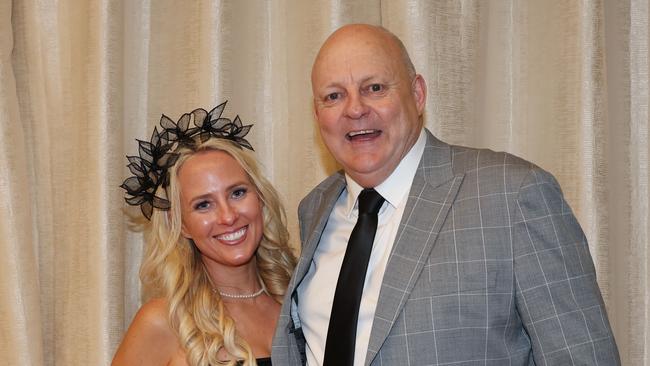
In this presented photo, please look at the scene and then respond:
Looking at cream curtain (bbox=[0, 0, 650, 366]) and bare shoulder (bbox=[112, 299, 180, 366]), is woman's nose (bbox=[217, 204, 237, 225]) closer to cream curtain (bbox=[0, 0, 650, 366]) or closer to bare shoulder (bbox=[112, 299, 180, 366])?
bare shoulder (bbox=[112, 299, 180, 366])

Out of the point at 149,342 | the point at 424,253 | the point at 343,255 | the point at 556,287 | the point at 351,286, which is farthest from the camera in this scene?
the point at 149,342

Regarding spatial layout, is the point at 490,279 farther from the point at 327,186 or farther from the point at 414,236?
the point at 327,186

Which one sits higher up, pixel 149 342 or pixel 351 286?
pixel 351 286

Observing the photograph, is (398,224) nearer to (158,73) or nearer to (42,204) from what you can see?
(158,73)

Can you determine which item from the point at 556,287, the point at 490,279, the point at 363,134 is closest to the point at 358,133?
the point at 363,134

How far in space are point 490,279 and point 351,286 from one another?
338 mm

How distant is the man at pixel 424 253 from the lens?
152 cm

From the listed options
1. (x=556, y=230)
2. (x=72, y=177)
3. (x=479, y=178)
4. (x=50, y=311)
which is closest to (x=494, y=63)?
(x=479, y=178)

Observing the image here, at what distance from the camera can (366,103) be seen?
5.83 ft

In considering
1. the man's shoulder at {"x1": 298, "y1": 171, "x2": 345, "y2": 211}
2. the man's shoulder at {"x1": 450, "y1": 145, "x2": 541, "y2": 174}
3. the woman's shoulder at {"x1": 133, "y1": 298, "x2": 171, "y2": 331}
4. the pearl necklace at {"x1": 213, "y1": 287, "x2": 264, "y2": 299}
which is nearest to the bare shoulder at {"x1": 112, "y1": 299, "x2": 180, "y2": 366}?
the woman's shoulder at {"x1": 133, "y1": 298, "x2": 171, "y2": 331}

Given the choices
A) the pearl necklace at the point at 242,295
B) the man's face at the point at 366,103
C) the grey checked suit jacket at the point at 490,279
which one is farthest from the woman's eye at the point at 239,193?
the grey checked suit jacket at the point at 490,279

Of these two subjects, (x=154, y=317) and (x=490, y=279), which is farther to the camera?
(x=154, y=317)

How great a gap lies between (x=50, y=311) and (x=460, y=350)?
1609mm

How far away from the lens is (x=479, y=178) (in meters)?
1.66
